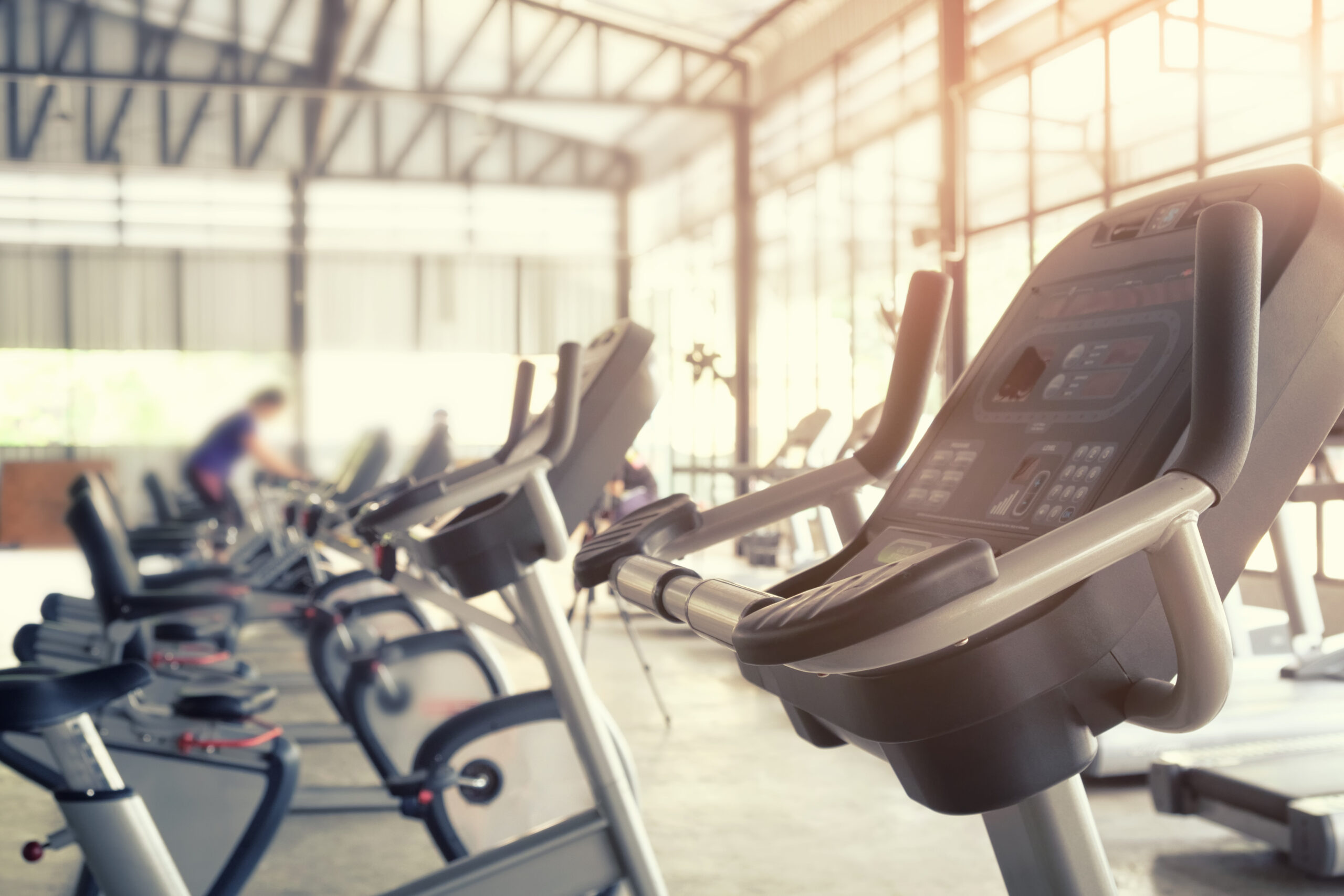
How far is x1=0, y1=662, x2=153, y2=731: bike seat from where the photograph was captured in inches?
59.8

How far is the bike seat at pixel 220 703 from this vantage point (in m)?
2.41

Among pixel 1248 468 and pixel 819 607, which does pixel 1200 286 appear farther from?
pixel 819 607

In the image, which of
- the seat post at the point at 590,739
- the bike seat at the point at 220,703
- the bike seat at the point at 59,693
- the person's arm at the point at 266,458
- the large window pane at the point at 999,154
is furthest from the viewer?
the person's arm at the point at 266,458

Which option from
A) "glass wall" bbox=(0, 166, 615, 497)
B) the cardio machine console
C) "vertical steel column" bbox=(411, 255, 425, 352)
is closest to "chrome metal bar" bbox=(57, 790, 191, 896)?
the cardio machine console

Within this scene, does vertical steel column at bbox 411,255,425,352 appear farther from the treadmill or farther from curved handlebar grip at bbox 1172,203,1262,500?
curved handlebar grip at bbox 1172,203,1262,500

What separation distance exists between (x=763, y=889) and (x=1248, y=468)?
87.7 inches

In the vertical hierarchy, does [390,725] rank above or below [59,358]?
below

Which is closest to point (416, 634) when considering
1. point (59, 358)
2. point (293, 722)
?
point (293, 722)

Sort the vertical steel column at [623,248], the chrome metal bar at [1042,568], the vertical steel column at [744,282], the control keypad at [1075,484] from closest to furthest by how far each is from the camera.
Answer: the chrome metal bar at [1042,568]
the control keypad at [1075,484]
the vertical steel column at [744,282]
the vertical steel column at [623,248]

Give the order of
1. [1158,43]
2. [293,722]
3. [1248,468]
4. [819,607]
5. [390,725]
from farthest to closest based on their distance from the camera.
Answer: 1. [1158,43]
2. [293,722]
3. [390,725]
4. [1248,468]
5. [819,607]

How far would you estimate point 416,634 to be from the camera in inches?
129

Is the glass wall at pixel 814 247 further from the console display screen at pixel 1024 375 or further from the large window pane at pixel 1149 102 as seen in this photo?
the console display screen at pixel 1024 375

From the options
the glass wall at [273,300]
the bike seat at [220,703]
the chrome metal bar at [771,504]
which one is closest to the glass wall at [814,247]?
the glass wall at [273,300]

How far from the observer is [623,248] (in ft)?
49.0
